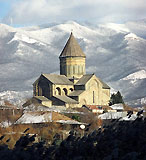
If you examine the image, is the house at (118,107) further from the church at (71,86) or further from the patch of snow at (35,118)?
the patch of snow at (35,118)

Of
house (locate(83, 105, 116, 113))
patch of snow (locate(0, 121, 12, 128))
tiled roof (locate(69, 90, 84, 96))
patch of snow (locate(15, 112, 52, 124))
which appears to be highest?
tiled roof (locate(69, 90, 84, 96))

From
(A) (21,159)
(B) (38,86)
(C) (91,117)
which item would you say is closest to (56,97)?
(B) (38,86)

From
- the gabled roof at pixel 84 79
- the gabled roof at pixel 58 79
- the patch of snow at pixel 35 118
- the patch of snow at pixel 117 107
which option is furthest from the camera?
the gabled roof at pixel 84 79

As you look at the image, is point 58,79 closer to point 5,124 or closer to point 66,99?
point 66,99

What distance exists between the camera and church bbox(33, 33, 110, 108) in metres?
88.6

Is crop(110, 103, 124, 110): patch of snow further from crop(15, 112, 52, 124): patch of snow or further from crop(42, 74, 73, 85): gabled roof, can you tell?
crop(15, 112, 52, 124): patch of snow

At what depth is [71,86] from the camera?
91.6m

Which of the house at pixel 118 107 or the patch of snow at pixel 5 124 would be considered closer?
the patch of snow at pixel 5 124

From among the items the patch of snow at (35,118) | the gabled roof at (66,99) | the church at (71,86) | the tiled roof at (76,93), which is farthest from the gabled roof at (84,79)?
the patch of snow at (35,118)

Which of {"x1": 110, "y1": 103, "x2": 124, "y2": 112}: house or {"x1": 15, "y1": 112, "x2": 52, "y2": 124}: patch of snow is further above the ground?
{"x1": 110, "y1": 103, "x2": 124, "y2": 112}: house

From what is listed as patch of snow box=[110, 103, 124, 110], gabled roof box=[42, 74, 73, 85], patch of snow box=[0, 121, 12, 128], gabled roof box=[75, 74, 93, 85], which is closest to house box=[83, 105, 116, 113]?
patch of snow box=[110, 103, 124, 110]

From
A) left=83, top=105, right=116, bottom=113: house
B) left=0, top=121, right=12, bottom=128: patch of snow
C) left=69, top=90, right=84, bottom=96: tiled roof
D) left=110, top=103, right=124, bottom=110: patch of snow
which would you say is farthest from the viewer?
left=69, top=90, right=84, bottom=96: tiled roof

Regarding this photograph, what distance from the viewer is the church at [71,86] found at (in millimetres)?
88625

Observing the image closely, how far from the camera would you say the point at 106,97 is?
94.4 m
